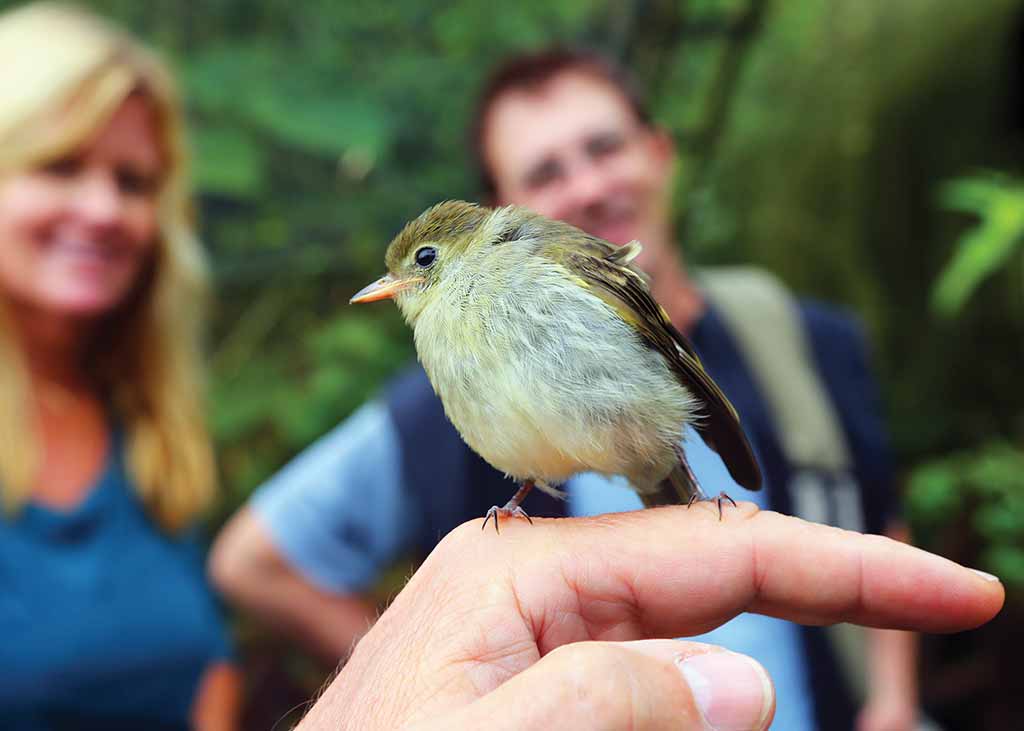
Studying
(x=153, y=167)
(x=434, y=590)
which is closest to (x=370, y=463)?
(x=153, y=167)

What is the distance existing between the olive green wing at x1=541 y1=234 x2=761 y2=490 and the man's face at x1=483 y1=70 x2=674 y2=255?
3.62ft

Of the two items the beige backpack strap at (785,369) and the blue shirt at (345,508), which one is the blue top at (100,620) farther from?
the beige backpack strap at (785,369)

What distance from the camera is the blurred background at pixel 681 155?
371 cm

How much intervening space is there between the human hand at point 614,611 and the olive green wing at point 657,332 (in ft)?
0.34

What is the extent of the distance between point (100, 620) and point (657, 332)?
223 centimetres

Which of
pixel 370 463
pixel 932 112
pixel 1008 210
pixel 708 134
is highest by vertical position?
pixel 932 112

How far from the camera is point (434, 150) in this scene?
13.1 ft

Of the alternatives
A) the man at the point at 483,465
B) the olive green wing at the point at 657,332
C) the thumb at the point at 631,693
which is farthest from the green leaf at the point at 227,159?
the thumb at the point at 631,693

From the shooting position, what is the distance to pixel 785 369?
8.21 ft

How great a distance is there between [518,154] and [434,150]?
115cm

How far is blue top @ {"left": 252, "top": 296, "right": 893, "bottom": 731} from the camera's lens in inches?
83.0

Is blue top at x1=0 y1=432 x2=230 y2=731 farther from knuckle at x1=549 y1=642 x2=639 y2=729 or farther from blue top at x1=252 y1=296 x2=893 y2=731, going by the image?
knuckle at x1=549 y1=642 x2=639 y2=729

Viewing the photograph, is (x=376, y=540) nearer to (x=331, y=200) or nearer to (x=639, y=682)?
(x=331, y=200)

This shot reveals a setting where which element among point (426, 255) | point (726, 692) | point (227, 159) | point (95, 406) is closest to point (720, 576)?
point (726, 692)
